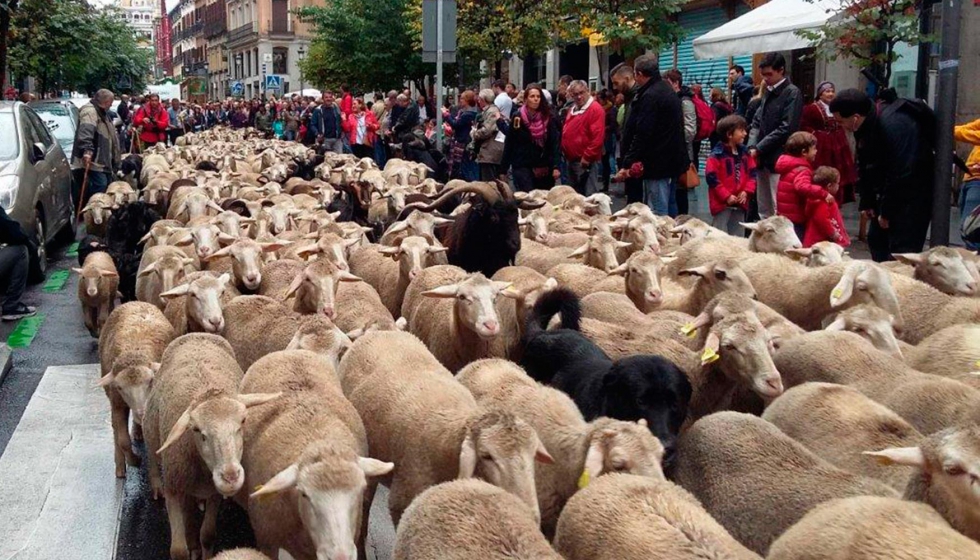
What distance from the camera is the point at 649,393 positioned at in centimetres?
451

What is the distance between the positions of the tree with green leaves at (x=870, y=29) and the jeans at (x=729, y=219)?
195 cm

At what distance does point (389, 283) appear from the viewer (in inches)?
316

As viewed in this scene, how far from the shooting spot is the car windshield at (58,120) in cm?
1758

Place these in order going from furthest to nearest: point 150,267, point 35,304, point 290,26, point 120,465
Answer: point 290,26, point 35,304, point 150,267, point 120,465

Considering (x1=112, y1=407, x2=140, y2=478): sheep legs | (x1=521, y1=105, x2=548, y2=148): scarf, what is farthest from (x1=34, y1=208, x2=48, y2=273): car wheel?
(x1=112, y1=407, x2=140, y2=478): sheep legs

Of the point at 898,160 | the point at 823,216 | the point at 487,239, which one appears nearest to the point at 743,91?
the point at 823,216

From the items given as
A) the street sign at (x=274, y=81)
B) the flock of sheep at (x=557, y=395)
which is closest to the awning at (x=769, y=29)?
the flock of sheep at (x=557, y=395)

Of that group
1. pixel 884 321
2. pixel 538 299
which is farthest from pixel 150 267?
pixel 884 321

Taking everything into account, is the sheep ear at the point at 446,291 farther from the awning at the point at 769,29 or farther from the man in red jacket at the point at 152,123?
the man in red jacket at the point at 152,123

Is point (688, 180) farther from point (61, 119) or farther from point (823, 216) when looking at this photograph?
point (61, 119)

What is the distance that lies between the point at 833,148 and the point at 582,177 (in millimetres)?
3220

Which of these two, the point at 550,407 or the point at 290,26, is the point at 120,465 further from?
the point at 290,26

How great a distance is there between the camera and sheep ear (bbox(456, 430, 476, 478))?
3.92 meters

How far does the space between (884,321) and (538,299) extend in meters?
1.87
